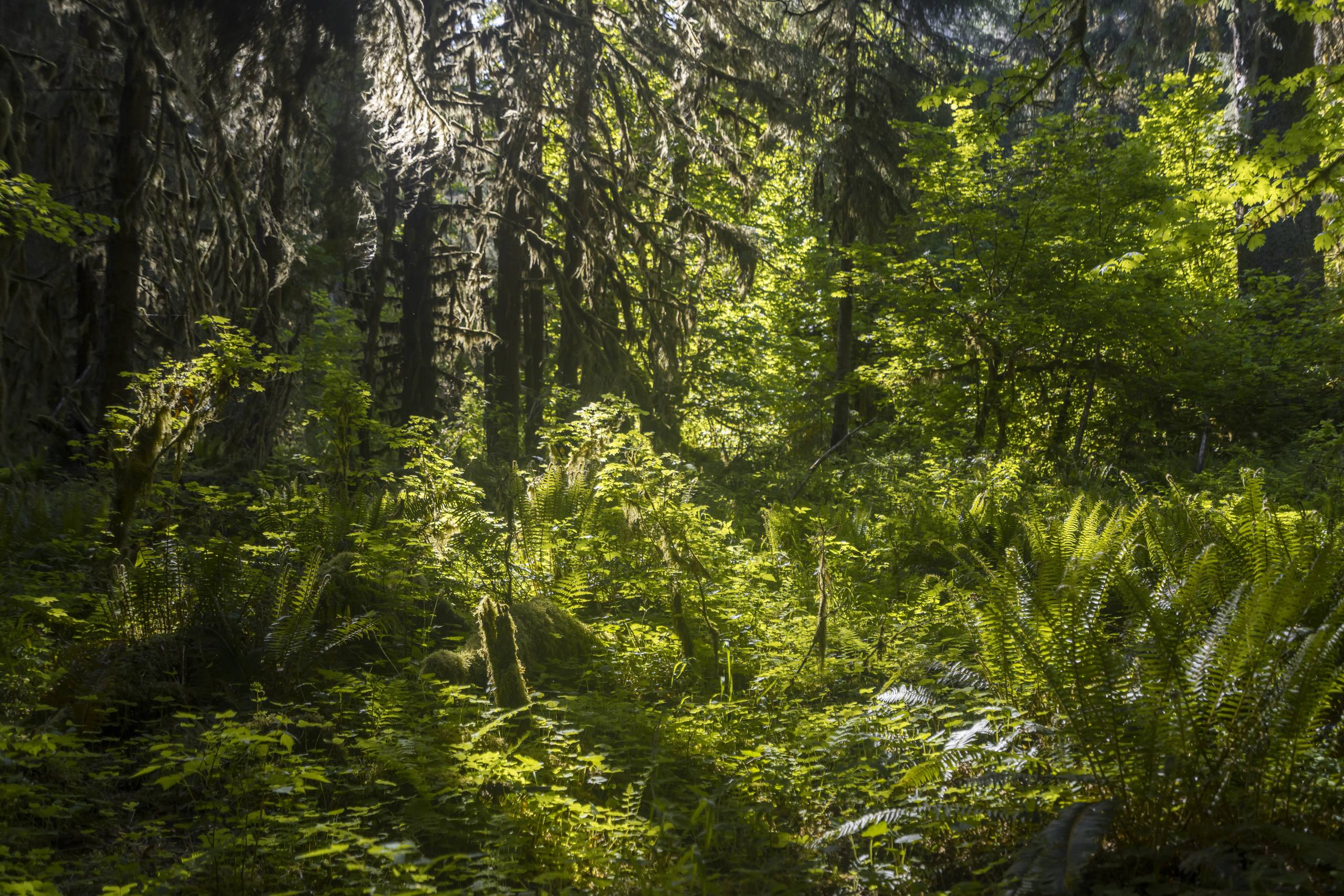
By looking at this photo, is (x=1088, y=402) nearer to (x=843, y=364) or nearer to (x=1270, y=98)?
(x=843, y=364)

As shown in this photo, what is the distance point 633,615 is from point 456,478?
1.75m

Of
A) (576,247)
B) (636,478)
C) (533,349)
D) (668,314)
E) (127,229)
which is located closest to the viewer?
A: (127,229)

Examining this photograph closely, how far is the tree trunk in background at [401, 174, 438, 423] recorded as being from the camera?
9.70 metres

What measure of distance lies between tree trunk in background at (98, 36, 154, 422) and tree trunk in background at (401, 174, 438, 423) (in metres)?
3.74

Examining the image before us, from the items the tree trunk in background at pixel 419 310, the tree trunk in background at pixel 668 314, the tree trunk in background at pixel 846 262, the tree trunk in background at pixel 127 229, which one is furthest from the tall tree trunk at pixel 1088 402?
the tree trunk in background at pixel 127 229

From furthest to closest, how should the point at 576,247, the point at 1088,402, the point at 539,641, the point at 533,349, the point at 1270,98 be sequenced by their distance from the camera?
the point at 1270,98 → the point at 1088,402 → the point at 533,349 → the point at 576,247 → the point at 539,641

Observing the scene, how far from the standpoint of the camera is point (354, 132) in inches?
335

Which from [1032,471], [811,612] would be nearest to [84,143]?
[811,612]

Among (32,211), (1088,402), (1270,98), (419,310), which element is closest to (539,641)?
(32,211)

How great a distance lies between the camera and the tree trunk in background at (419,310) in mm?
9703

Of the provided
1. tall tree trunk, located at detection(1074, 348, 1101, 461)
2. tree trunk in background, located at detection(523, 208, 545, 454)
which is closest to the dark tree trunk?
tall tree trunk, located at detection(1074, 348, 1101, 461)

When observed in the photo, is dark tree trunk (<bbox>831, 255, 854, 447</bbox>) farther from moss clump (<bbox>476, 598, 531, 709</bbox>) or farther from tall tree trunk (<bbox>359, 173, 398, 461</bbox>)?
moss clump (<bbox>476, 598, 531, 709</bbox>)

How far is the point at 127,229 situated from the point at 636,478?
378 centimetres

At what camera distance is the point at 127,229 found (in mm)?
5699
